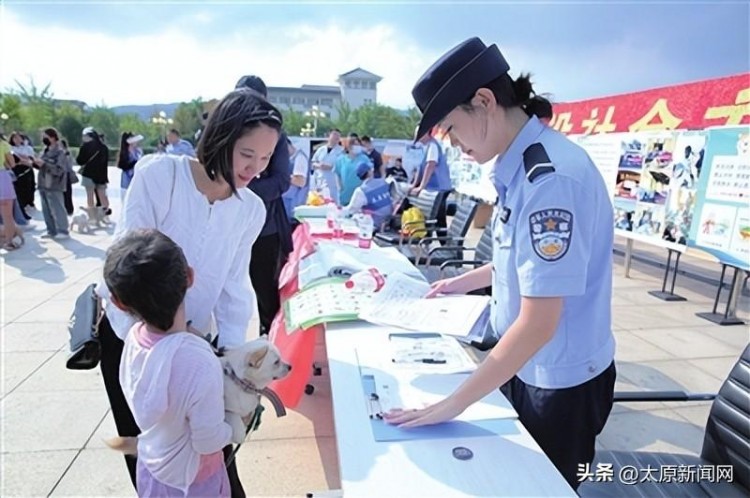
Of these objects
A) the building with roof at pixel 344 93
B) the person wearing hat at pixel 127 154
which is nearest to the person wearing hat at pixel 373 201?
the person wearing hat at pixel 127 154

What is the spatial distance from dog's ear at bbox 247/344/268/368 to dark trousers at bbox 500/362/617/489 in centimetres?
62

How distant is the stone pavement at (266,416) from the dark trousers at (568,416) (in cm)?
109

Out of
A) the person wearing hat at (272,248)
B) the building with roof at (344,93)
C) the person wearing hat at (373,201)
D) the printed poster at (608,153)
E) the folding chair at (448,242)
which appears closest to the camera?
the person wearing hat at (272,248)

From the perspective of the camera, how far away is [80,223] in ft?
23.0

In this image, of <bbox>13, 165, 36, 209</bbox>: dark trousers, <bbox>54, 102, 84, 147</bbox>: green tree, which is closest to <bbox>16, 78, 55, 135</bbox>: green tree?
<bbox>54, 102, 84, 147</bbox>: green tree

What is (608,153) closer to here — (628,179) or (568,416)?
(628,179)

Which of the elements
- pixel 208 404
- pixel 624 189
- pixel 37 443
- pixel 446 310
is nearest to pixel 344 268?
pixel 446 310

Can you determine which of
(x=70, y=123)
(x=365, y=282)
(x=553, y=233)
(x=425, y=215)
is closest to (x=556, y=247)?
(x=553, y=233)

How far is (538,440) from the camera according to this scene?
1113 millimetres

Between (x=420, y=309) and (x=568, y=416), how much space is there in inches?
21.3

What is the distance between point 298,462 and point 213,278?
3.64 feet

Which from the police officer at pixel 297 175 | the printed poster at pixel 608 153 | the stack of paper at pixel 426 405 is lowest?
the stack of paper at pixel 426 405

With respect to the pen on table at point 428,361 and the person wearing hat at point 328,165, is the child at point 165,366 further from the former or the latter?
the person wearing hat at point 328,165

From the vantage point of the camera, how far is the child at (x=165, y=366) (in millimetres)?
991
